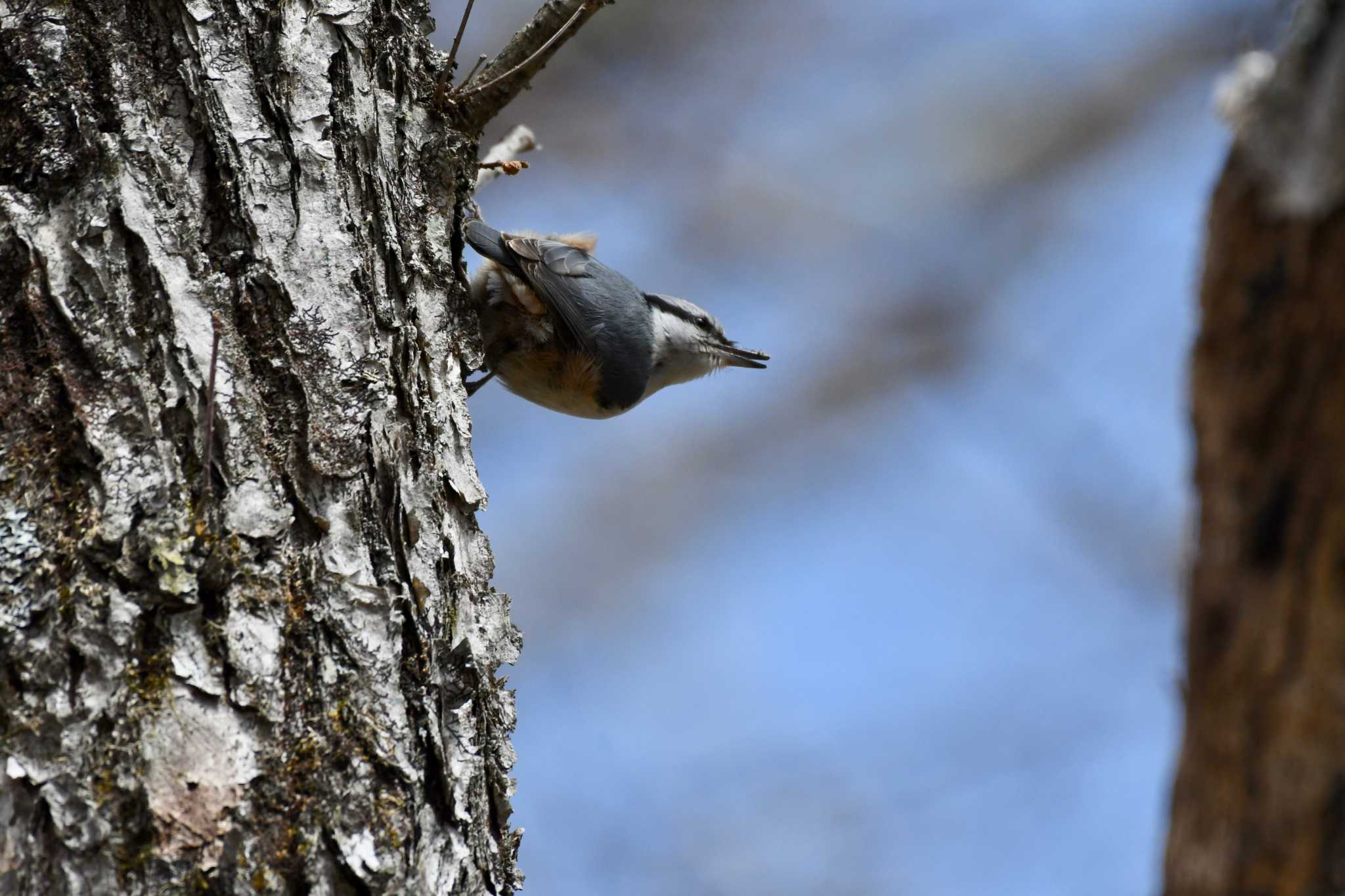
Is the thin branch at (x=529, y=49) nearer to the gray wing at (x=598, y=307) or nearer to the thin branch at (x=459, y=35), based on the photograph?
the thin branch at (x=459, y=35)

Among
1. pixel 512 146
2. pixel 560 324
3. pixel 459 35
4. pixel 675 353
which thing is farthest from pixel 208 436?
pixel 675 353

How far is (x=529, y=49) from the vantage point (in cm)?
204

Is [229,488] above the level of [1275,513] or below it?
above

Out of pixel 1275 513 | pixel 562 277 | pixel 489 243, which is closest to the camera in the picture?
pixel 1275 513

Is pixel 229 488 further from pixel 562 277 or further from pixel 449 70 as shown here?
pixel 562 277

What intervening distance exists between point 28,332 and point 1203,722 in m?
1.45

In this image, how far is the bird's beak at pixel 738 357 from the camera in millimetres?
3654

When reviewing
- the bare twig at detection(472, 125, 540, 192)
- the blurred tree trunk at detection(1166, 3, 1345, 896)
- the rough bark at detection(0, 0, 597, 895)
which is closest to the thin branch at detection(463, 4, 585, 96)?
the rough bark at detection(0, 0, 597, 895)

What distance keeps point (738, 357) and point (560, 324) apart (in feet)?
2.97

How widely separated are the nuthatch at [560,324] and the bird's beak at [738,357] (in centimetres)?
42

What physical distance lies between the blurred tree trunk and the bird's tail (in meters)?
2.02

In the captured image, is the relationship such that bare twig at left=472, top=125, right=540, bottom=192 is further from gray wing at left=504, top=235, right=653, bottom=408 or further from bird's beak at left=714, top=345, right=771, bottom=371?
bird's beak at left=714, top=345, right=771, bottom=371

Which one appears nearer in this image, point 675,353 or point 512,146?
point 512,146

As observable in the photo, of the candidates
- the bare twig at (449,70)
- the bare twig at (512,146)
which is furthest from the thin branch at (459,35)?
the bare twig at (512,146)
